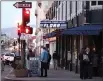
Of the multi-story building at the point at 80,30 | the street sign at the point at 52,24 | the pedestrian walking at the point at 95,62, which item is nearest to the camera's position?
the pedestrian walking at the point at 95,62

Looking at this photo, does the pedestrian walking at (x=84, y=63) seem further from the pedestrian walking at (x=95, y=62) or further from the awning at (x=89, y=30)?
the pedestrian walking at (x=95, y=62)

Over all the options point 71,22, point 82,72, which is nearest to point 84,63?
point 82,72

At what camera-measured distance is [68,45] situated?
38.9 metres

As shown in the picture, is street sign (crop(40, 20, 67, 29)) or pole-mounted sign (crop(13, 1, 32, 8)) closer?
pole-mounted sign (crop(13, 1, 32, 8))

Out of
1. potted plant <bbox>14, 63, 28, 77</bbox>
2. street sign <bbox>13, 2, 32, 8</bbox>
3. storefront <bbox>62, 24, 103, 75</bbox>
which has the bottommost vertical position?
potted plant <bbox>14, 63, 28, 77</bbox>

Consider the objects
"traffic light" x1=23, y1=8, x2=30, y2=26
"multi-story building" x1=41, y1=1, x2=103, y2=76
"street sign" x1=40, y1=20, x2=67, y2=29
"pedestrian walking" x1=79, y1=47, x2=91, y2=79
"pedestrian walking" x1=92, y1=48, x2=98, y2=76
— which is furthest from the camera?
"street sign" x1=40, y1=20, x2=67, y2=29

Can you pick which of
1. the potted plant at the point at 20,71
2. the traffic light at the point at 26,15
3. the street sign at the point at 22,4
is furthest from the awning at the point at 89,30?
the street sign at the point at 22,4

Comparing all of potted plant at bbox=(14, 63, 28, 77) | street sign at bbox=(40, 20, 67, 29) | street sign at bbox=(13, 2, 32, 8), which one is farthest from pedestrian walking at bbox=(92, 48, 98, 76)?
street sign at bbox=(40, 20, 67, 29)

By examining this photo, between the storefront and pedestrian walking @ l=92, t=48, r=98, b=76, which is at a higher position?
the storefront

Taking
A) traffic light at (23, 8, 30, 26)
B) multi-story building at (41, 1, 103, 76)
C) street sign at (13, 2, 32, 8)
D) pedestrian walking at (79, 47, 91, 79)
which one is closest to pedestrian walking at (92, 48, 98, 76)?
multi-story building at (41, 1, 103, 76)

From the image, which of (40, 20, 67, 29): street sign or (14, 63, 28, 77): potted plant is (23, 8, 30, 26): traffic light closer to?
(14, 63, 28, 77): potted plant

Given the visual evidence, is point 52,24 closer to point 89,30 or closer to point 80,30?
point 80,30

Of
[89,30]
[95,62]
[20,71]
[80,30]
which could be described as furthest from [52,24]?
[20,71]

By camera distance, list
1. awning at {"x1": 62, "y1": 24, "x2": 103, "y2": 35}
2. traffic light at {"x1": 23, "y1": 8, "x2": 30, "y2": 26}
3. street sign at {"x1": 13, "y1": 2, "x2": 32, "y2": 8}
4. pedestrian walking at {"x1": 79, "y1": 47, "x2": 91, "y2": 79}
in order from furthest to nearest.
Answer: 1. awning at {"x1": 62, "y1": 24, "x2": 103, "y2": 35}
2. pedestrian walking at {"x1": 79, "y1": 47, "x2": 91, "y2": 79}
3. traffic light at {"x1": 23, "y1": 8, "x2": 30, "y2": 26}
4. street sign at {"x1": 13, "y1": 2, "x2": 32, "y2": 8}
